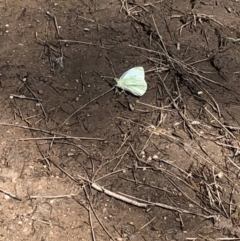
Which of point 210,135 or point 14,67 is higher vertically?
point 14,67

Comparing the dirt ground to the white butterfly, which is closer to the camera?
the dirt ground

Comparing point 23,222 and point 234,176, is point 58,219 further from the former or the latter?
point 234,176

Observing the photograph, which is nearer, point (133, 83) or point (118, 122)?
point (118, 122)

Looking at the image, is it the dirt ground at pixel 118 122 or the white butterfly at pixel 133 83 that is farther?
the white butterfly at pixel 133 83

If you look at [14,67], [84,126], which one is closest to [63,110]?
[84,126]
